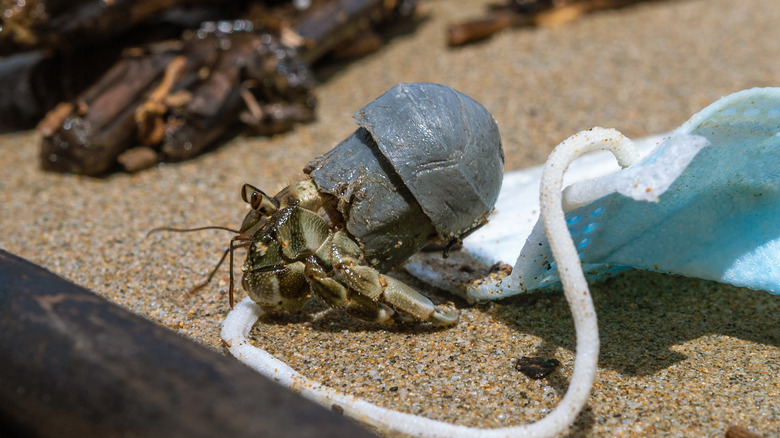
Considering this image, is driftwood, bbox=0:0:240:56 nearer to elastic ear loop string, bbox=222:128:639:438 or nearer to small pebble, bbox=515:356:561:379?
elastic ear loop string, bbox=222:128:639:438

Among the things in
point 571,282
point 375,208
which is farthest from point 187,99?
point 571,282

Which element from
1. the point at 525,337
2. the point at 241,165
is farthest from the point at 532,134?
the point at 525,337

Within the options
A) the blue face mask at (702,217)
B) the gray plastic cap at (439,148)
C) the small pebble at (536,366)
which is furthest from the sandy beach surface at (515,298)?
the gray plastic cap at (439,148)

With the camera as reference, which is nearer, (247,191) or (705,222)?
(705,222)

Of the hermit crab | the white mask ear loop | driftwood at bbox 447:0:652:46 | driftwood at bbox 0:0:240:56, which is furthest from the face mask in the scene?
driftwood at bbox 447:0:652:46

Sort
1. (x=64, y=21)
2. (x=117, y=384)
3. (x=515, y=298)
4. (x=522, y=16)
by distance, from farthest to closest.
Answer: (x=522, y=16)
(x=64, y=21)
(x=515, y=298)
(x=117, y=384)

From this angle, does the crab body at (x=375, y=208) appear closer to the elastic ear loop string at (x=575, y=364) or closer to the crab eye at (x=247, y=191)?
the crab eye at (x=247, y=191)

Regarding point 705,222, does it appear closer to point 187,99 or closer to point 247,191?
point 247,191
